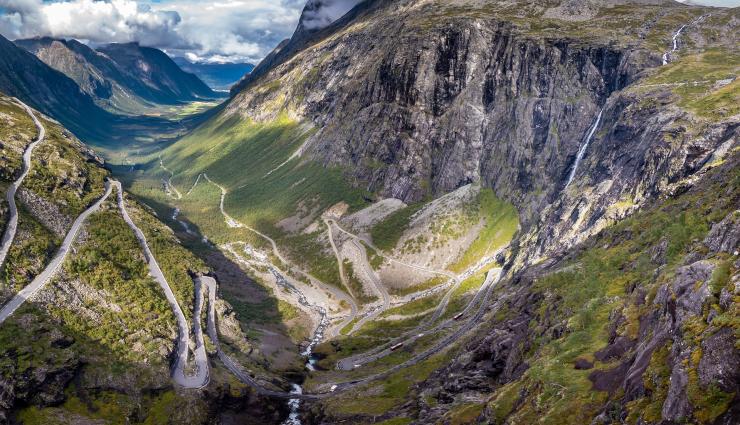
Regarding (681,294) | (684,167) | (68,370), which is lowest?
(681,294)

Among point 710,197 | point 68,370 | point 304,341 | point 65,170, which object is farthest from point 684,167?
point 65,170

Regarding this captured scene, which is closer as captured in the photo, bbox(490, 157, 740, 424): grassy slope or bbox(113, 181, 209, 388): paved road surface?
bbox(490, 157, 740, 424): grassy slope

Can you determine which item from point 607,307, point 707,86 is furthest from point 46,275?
point 707,86

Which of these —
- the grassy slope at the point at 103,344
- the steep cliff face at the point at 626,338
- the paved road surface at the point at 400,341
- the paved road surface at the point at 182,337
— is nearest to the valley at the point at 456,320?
the steep cliff face at the point at 626,338

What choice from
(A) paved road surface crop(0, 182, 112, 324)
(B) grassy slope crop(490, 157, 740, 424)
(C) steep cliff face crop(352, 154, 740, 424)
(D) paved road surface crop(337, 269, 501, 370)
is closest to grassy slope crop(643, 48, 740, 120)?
(C) steep cliff face crop(352, 154, 740, 424)

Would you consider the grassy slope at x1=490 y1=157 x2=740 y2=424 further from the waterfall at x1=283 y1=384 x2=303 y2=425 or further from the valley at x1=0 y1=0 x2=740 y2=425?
the waterfall at x1=283 y1=384 x2=303 y2=425

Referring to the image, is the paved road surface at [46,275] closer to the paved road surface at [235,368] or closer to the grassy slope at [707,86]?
the paved road surface at [235,368]

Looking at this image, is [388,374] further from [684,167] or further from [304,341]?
[684,167]
